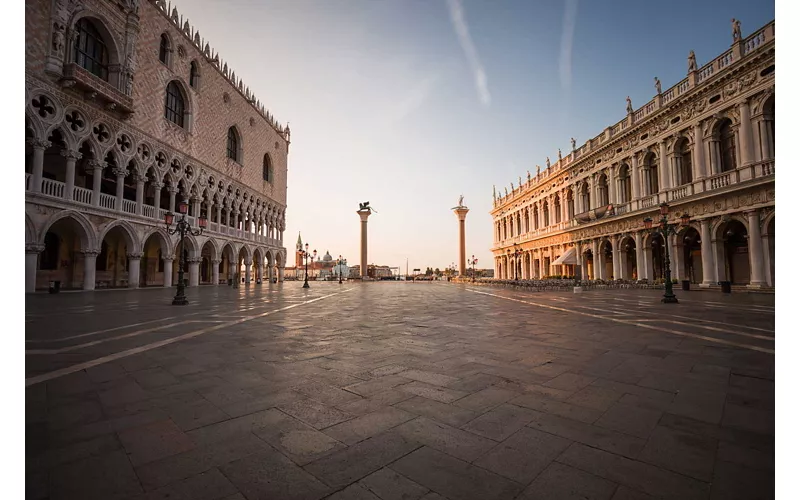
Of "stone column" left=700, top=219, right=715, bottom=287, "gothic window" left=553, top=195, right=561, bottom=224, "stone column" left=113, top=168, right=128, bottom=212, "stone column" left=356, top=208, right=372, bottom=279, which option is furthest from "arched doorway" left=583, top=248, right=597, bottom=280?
"stone column" left=113, top=168, right=128, bottom=212

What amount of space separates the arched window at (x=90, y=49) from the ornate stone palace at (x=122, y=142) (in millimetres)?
64

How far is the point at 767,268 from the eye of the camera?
57.0 feet

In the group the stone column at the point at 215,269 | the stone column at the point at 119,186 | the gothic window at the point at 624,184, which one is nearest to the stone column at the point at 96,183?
Answer: the stone column at the point at 119,186

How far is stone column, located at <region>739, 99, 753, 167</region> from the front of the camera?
59.4ft

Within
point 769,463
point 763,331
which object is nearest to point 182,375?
point 769,463

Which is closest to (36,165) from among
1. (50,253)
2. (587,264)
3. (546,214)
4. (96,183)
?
(96,183)

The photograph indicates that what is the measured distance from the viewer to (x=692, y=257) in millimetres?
24859

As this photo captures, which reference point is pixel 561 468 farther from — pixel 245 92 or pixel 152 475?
pixel 245 92

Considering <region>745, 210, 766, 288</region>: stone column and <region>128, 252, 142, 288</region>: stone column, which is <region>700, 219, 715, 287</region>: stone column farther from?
<region>128, 252, 142, 288</region>: stone column

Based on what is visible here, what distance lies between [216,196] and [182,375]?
3340 centimetres

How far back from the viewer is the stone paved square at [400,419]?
1.97m

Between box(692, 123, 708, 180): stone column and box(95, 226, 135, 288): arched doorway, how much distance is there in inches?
1561

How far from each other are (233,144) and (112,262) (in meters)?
17.1

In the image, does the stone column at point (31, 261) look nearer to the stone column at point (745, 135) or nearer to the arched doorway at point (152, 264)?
the arched doorway at point (152, 264)
